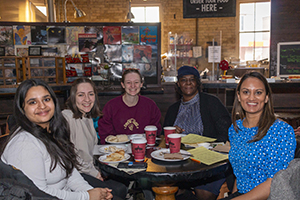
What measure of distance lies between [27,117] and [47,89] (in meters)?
0.18

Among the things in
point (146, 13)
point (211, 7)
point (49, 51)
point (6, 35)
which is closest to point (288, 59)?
point (211, 7)

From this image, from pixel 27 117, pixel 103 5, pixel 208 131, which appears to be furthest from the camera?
pixel 103 5

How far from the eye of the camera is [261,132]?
147 centimetres

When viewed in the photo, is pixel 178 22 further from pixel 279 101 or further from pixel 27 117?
pixel 27 117

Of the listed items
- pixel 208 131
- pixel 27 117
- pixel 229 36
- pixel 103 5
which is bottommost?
pixel 208 131

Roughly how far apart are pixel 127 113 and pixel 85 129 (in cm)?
58

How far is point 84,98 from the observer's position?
6.98 ft

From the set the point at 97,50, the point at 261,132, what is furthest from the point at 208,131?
the point at 97,50

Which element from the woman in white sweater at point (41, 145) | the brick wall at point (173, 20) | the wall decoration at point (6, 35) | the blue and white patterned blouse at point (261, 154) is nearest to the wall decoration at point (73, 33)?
the wall decoration at point (6, 35)

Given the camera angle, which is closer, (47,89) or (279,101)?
(47,89)

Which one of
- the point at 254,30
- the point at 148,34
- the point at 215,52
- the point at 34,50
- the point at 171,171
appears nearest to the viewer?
the point at 171,171

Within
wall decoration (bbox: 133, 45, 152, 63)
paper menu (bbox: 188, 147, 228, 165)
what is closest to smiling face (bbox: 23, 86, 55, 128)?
paper menu (bbox: 188, 147, 228, 165)

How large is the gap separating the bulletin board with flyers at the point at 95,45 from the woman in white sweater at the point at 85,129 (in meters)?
2.47

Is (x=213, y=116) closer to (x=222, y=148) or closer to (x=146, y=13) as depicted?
(x=222, y=148)
